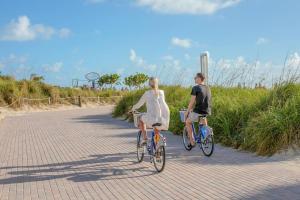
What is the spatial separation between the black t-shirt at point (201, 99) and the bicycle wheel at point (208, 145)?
2.11ft

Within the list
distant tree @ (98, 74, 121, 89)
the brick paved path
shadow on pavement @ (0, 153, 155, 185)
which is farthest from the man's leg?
distant tree @ (98, 74, 121, 89)

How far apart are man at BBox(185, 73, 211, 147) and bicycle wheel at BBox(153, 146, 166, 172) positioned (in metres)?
1.90

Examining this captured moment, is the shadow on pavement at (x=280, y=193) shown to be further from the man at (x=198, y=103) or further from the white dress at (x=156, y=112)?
the man at (x=198, y=103)

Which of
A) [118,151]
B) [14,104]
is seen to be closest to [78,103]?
[14,104]

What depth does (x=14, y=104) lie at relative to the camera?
35625 mm

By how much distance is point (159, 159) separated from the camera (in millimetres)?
8383

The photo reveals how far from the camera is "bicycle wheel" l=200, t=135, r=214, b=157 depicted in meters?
9.71

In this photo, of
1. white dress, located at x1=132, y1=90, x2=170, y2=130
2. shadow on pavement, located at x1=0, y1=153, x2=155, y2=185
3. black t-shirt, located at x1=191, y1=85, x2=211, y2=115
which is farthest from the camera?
black t-shirt, located at x1=191, y1=85, x2=211, y2=115

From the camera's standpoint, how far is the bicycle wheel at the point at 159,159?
8.32 metres

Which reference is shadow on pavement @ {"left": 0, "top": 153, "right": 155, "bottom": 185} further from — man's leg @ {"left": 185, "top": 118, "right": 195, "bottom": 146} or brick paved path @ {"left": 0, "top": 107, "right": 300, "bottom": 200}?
man's leg @ {"left": 185, "top": 118, "right": 195, "bottom": 146}

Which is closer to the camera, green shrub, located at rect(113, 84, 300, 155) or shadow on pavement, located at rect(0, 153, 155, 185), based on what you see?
shadow on pavement, located at rect(0, 153, 155, 185)

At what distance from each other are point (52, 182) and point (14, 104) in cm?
2918

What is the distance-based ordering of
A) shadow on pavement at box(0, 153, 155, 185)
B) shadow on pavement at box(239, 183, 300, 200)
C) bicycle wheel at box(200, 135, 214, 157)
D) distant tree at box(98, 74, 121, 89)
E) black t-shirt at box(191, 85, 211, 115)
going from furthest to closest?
1. distant tree at box(98, 74, 121, 89)
2. black t-shirt at box(191, 85, 211, 115)
3. bicycle wheel at box(200, 135, 214, 157)
4. shadow on pavement at box(0, 153, 155, 185)
5. shadow on pavement at box(239, 183, 300, 200)

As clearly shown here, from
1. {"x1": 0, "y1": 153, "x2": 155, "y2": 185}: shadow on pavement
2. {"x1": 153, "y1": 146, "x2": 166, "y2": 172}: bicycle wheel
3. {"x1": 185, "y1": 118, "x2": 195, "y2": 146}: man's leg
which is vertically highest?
{"x1": 185, "y1": 118, "x2": 195, "y2": 146}: man's leg
